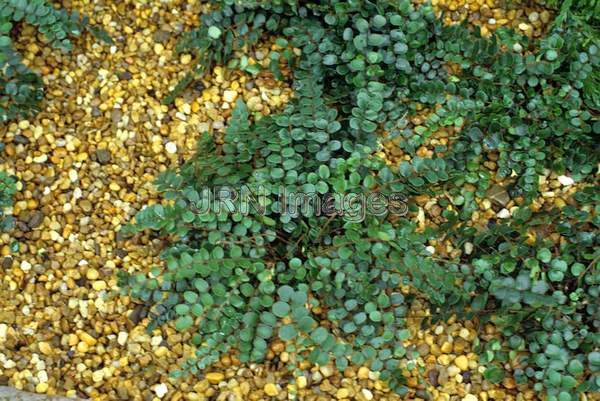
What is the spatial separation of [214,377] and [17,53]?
1.43 metres

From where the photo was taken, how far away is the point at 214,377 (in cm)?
247

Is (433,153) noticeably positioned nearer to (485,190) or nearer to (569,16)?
(485,190)

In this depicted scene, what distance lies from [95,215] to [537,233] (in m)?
1.61

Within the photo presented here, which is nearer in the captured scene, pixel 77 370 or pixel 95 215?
pixel 77 370

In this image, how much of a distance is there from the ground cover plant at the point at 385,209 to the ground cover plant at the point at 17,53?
48 centimetres

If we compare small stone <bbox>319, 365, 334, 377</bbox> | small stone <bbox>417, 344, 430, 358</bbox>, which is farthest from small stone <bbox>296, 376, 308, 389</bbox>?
small stone <bbox>417, 344, 430, 358</bbox>

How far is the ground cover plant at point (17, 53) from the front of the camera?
273 cm

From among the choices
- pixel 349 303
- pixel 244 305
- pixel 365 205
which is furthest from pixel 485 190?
pixel 244 305

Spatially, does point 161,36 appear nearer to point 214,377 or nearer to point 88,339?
point 88,339

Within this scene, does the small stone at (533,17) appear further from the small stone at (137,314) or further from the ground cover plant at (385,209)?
the small stone at (137,314)

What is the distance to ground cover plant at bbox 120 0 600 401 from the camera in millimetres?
2342

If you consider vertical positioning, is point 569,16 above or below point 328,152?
above

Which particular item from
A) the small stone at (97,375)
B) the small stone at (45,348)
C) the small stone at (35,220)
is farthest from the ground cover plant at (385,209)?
the small stone at (35,220)

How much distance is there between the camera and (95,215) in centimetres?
276
